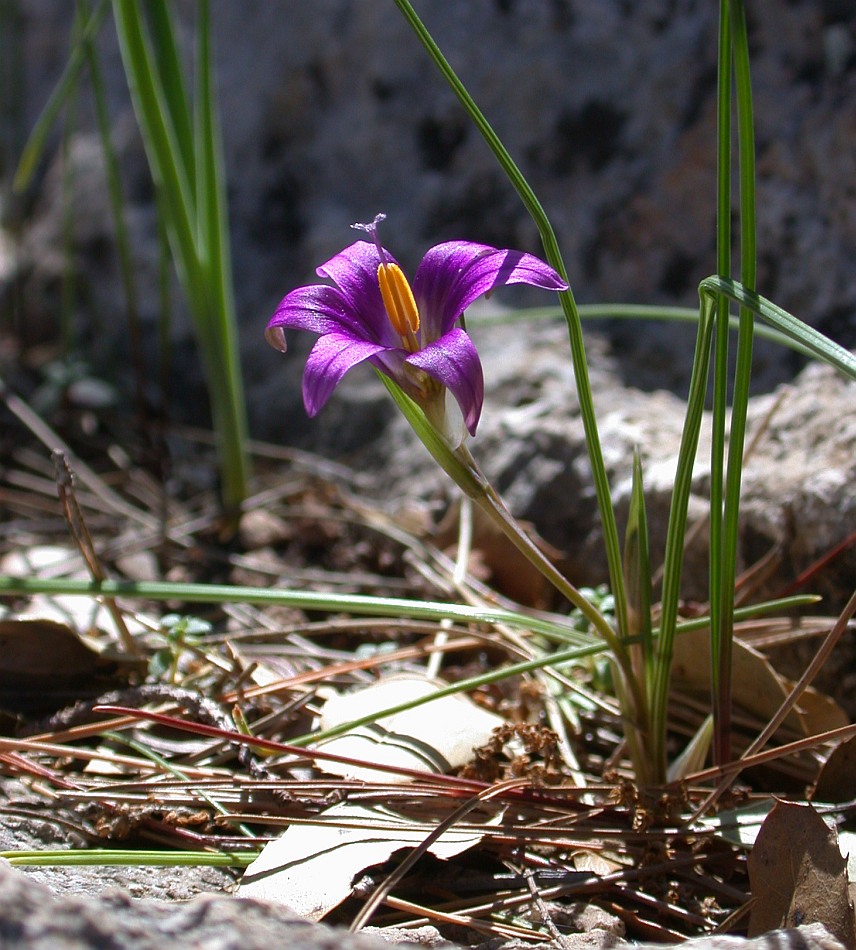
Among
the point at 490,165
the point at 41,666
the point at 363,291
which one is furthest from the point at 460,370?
the point at 490,165

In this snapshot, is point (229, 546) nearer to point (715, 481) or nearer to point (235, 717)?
point (235, 717)

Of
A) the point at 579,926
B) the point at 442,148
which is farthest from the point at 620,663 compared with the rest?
the point at 442,148

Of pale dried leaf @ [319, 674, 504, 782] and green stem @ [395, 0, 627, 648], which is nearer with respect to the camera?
green stem @ [395, 0, 627, 648]

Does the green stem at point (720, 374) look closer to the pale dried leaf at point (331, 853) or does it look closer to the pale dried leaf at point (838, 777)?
the pale dried leaf at point (838, 777)

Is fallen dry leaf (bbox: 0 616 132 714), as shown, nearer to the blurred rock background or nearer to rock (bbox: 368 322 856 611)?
rock (bbox: 368 322 856 611)

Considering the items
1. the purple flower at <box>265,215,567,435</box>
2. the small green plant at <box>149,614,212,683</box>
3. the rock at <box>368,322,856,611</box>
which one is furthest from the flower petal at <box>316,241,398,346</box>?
the rock at <box>368,322,856,611</box>

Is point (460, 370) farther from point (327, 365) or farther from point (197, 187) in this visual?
point (197, 187)

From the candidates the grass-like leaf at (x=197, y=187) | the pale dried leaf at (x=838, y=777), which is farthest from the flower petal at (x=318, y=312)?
the grass-like leaf at (x=197, y=187)

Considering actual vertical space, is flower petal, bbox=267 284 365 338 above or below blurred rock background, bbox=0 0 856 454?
below
